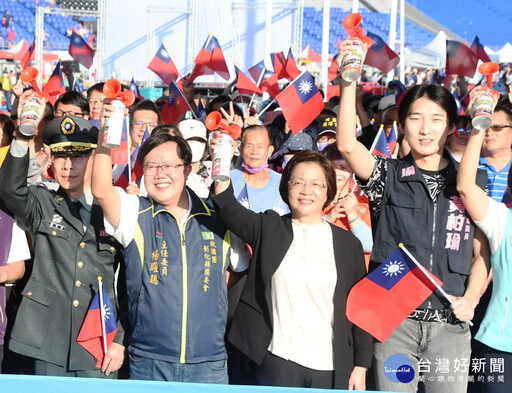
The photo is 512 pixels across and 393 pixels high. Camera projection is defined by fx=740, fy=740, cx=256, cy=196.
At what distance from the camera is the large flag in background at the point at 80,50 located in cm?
1023

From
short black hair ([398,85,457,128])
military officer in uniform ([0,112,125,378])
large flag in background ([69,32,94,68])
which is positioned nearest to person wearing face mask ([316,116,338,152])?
short black hair ([398,85,457,128])

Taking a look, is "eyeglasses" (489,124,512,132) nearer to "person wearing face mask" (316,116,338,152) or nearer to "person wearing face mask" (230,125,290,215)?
"person wearing face mask" (230,125,290,215)

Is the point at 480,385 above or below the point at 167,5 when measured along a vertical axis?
below

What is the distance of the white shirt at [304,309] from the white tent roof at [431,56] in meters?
21.6

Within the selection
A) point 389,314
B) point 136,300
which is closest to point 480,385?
point 389,314

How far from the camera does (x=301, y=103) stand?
618 cm

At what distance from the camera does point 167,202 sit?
10.4 ft

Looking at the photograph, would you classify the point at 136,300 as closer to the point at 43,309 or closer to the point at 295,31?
the point at 43,309

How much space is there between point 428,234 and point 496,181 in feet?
4.73

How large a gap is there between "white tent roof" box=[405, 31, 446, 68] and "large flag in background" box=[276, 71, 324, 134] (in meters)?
18.3

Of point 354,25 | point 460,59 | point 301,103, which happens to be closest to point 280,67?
point 460,59

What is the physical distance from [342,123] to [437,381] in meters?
1.16

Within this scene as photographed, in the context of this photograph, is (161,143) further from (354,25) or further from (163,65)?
(163,65)

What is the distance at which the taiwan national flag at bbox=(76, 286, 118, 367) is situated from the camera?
10.3 ft
